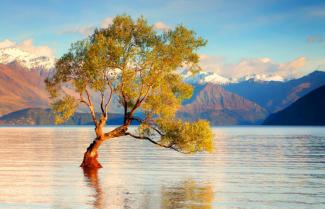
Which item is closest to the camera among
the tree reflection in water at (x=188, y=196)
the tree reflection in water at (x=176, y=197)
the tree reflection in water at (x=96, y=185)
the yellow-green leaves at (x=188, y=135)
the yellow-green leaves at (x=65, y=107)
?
the tree reflection in water at (x=176, y=197)

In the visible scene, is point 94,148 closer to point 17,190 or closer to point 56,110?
point 56,110

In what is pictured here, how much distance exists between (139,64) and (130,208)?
34074 mm

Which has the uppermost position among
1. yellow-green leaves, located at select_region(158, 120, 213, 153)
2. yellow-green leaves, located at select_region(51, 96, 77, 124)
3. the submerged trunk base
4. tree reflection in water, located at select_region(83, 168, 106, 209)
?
yellow-green leaves, located at select_region(51, 96, 77, 124)

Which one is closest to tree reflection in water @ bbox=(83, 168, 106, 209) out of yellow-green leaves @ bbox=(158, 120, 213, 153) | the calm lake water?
the calm lake water

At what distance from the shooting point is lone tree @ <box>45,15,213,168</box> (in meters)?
73.8

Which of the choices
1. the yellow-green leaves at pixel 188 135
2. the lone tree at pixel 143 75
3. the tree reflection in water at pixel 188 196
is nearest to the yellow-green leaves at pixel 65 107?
the lone tree at pixel 143 75

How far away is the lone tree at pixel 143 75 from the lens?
73812mm

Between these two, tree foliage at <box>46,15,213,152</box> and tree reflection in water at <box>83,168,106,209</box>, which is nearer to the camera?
tree reflection in water at <box>83,168,106,209</box>

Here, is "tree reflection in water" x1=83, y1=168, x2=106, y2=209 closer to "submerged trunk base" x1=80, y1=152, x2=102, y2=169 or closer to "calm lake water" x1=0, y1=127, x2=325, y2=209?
"calm lake water" x1=0, y1=127, x2=325, y2=209

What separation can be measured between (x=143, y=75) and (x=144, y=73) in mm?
317

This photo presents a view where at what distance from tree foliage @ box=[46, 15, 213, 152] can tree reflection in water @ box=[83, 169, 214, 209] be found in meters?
13.3

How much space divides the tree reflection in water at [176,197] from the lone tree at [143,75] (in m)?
13.3

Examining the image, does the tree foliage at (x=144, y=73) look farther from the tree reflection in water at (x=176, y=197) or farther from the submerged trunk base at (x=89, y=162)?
the tree reflection in water at (x=176, y=197)

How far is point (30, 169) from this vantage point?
77.9 meters
